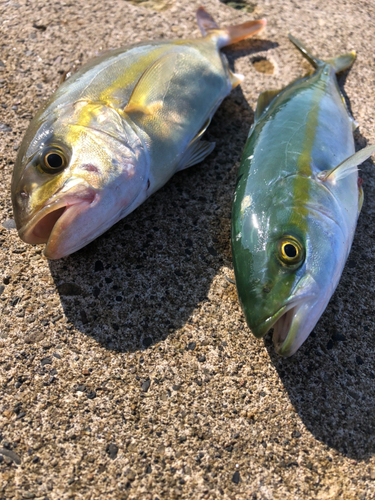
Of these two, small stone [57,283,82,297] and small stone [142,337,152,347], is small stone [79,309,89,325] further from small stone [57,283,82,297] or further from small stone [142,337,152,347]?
small stone [142,337,152,347]

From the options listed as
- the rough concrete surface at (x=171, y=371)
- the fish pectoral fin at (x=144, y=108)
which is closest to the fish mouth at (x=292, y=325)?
the rough concrete surface at (x=171, y=371)

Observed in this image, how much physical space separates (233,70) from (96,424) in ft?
9.66

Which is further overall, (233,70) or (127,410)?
(233,70)

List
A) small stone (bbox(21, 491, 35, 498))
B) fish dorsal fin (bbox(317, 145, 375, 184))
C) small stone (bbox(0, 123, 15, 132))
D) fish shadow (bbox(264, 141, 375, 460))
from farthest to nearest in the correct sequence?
small stone (bbox(0, 123, 15, 132)) → fish dorsal fin (bbox(317, 145, 375, 184)) → fish shadow (bbox(264, 141, 375, 460)) → small stone (bbox(21, 491, 35, 498))

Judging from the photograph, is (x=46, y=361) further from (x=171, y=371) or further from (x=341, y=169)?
(x=341, y=169)

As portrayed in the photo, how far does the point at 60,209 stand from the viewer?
6.81 ft

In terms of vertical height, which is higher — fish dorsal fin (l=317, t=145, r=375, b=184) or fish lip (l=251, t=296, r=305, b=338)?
fish dorsal fin (l=317, t=145, r=375, b=184)

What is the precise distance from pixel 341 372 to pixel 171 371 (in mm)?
889

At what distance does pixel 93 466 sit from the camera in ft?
5.81

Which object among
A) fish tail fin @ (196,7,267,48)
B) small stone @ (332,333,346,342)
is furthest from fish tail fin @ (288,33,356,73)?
small stone @ (332,333,346,342)

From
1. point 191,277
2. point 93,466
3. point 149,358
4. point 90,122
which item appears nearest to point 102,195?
point 90,122

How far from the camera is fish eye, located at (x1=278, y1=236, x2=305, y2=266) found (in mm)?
1875

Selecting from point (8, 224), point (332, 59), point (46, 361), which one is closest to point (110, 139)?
point (8, 224)

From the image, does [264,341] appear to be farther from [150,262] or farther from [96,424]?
A: [96,424]
